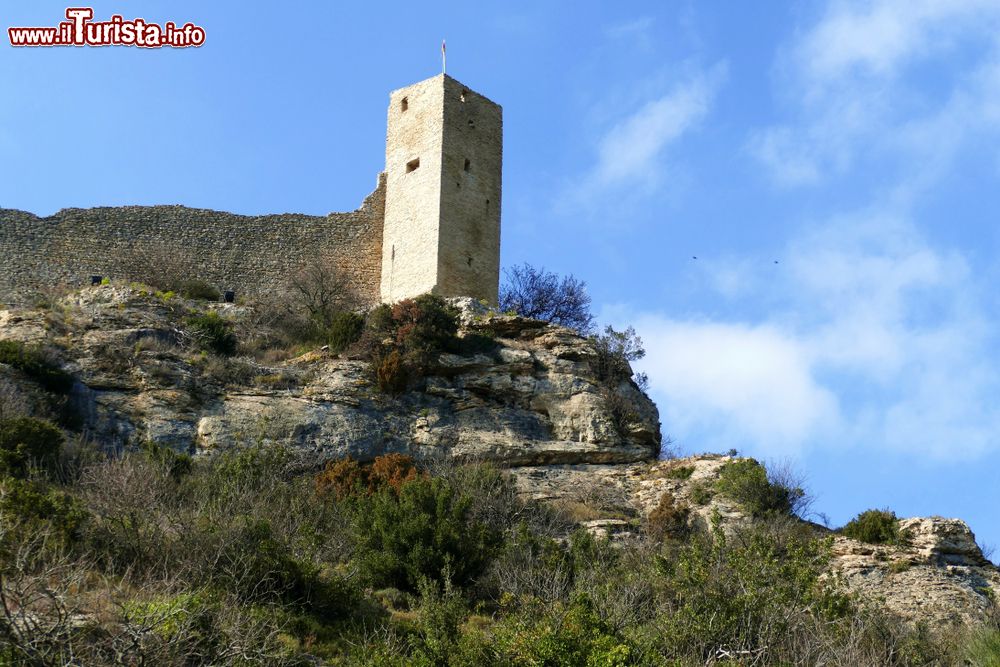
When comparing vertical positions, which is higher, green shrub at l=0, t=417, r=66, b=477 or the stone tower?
the stone tower

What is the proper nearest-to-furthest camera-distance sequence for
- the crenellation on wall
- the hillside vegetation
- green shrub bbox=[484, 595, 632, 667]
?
green shrub bbox=[484, 595, 632, 667], the hillside vegetation, the crenellation on wall

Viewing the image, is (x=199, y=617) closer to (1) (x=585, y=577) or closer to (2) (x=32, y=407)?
(1) (x=585, y=577)

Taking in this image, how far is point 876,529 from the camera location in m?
16.6

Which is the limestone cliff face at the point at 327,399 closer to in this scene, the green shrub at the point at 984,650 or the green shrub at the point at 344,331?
the green shrub at the point at 344,331

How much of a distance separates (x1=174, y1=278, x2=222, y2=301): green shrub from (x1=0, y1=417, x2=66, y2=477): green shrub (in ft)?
30.3

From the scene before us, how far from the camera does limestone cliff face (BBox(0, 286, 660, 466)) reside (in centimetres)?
1838

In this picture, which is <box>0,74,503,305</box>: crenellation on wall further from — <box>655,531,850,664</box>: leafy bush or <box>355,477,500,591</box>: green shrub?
<box>655,531,850,664</box>: leafy bush

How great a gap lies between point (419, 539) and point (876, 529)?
21.4ft

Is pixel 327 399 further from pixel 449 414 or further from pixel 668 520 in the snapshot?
pixel 668 520

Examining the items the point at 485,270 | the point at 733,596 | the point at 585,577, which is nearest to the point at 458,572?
the point at 585,577

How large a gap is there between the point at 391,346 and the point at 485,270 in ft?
19.2

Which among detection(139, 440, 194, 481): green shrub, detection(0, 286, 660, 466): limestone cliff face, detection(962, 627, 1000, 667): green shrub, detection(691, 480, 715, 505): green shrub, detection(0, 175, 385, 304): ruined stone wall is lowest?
detection(962, 627, 1000, 667): green shrub

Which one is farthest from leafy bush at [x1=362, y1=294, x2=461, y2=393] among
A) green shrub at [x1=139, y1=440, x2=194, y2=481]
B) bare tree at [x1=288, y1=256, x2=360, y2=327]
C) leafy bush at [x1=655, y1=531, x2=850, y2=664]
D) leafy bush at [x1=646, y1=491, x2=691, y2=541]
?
leafy bush at [x1=655, y1=531, x2=850, y2=664]

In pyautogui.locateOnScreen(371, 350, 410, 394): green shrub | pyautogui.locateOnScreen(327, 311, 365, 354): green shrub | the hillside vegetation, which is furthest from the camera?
pyautogui.locateOnScreen(327, 311, 365, 354): green shrub
